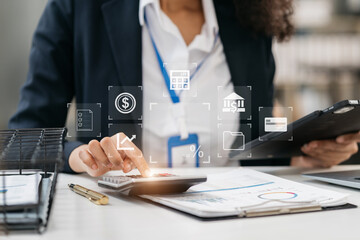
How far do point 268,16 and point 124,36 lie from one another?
1.57 feet

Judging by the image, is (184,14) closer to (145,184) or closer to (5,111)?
(145,184)

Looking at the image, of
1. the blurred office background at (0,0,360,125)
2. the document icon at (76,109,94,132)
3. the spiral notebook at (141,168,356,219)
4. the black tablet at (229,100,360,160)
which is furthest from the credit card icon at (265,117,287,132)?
the blurred office background at (0,0,360,125)

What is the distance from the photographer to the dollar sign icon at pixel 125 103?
2.73ft

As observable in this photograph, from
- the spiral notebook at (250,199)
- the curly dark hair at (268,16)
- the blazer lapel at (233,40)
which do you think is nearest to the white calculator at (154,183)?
the spiral notebook at (250,199)

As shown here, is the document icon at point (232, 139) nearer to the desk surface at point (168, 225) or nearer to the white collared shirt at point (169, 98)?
the white collared shirt at point (169, 98)

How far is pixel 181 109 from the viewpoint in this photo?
3.01 feet

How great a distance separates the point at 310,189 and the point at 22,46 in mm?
2291

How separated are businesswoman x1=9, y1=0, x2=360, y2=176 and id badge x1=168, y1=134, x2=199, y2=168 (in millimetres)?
18

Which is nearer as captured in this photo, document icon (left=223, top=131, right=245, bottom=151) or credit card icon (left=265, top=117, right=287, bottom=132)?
credit card icon (left=265, top=117, right=287, bottom=132)

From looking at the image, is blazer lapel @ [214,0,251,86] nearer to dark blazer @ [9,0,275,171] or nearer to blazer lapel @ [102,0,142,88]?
dark blazer @ [9,0,275,171]

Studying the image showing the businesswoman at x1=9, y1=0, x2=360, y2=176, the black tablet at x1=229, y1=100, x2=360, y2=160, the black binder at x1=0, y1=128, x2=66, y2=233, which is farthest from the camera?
the businesswoman at x1=9, y1=0, x2=360, y2=176

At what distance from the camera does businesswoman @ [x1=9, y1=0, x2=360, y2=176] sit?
92 cm

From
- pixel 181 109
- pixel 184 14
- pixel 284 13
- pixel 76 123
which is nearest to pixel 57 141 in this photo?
pixel 76 123

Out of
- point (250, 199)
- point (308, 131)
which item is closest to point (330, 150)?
point (308, 131)
